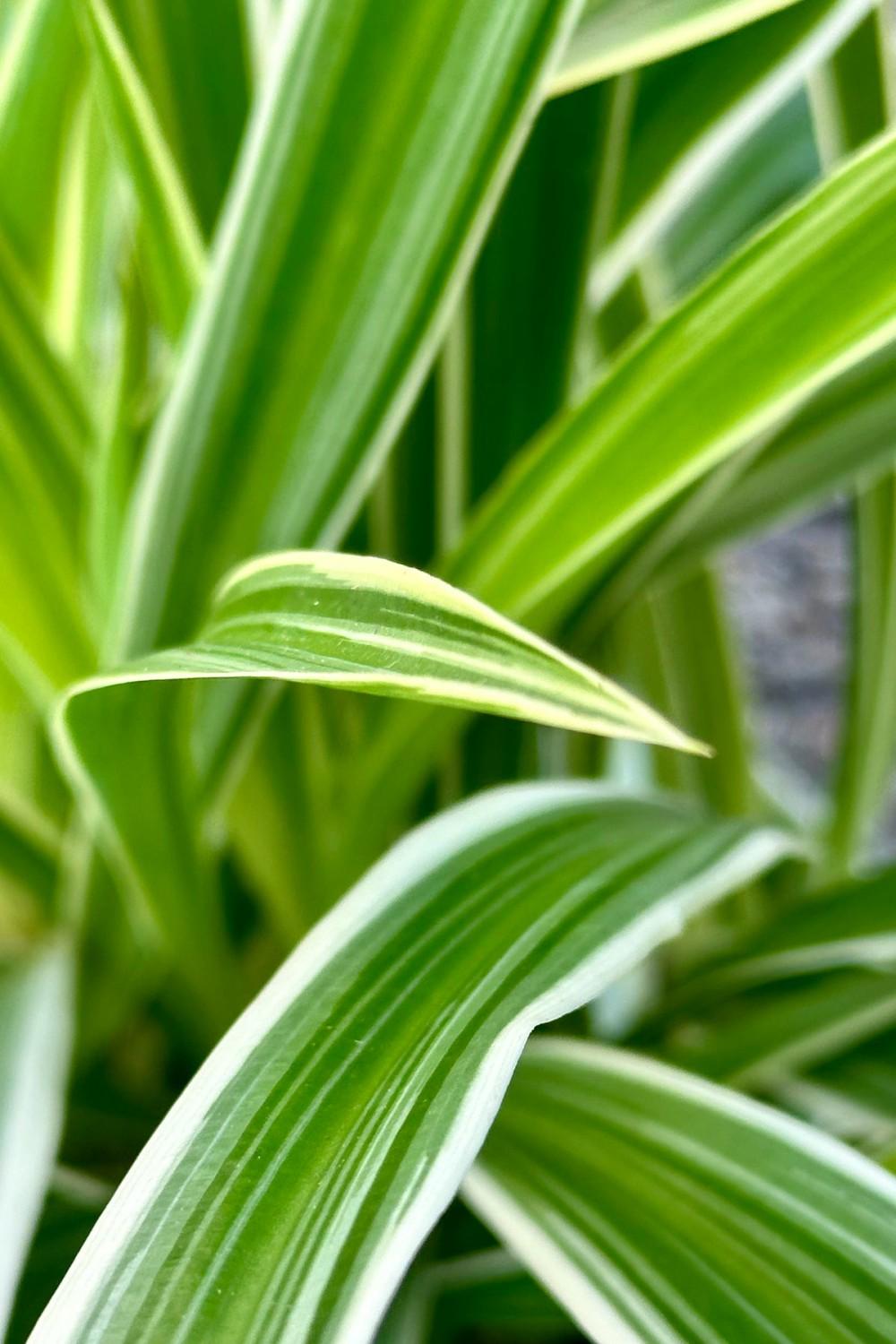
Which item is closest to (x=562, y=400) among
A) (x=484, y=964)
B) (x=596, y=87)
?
(x=596, y=87)

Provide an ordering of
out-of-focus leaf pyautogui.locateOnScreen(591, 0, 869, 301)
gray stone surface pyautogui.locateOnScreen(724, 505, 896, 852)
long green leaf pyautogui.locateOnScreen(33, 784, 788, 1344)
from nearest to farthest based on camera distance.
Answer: long green leaf pyautogui.locateOnScreen(33, 784, 788, 1344)
out-of-focus leaf pyautogui.locateOnScreen(591, 0, 869, 301)
gray stone surface pyautogui.locateOnScreen(724, 505, 896, 852)

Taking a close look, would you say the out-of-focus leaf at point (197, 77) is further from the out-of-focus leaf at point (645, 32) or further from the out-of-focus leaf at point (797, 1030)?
the out-of-focus leaf at point (797, 1030)

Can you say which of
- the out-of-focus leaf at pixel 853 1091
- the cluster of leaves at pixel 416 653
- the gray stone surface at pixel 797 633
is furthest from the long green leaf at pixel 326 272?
the gray stone surface at pixel 797 633

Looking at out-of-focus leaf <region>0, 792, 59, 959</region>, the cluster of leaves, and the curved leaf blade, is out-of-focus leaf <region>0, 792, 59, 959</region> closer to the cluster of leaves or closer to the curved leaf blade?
the cluster of leaves

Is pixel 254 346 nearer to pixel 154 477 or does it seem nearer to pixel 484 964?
pixel 154 477

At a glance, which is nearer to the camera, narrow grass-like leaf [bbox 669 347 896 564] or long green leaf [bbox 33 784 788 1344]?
long green leaf [bbox 33 784 788 1344]

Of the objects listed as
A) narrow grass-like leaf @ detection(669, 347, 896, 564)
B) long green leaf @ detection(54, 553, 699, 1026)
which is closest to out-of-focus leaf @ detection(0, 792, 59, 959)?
long green leaf @ detection(54, 553, 699, 1026)
